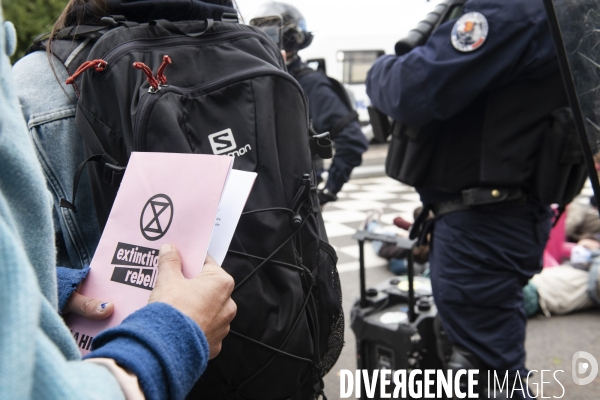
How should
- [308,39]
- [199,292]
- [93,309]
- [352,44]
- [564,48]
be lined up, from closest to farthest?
[199,292] < [93,309] < [564,48] < [308,39] < [352,44]

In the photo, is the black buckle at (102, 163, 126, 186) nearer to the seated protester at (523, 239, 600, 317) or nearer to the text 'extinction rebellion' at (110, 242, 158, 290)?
the text 'extinction rebellion' at (110, 242, 158, 290)

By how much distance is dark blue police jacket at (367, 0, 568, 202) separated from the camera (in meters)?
1.64

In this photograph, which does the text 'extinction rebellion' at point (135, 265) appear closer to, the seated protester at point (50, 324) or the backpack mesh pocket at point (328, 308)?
the seated protester at point (50, 324)

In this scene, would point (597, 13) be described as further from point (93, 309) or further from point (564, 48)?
point (93, 309)

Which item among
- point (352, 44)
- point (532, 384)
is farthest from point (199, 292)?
point (352, 44)

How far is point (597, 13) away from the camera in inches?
39.3

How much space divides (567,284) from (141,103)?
3446 mm

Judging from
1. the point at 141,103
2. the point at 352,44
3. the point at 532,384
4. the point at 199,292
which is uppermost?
the point at 141,103

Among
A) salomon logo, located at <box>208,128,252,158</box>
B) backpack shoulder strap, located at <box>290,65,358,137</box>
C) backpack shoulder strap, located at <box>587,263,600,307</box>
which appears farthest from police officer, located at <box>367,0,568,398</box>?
backpack shoulder strap, located at <box>587,263,600,307</box>

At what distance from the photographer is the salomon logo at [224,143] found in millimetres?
970

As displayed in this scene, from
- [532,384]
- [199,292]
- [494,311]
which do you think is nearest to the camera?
[199,292]

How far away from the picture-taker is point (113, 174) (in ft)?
3.08

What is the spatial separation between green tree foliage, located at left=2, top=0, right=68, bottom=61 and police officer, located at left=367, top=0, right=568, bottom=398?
22.6 ft

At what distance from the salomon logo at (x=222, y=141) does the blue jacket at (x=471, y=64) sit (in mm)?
975
